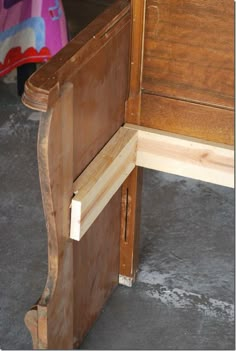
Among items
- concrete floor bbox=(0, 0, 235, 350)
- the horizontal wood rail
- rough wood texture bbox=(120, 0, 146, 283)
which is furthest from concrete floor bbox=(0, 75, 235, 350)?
the horizontal wood rail

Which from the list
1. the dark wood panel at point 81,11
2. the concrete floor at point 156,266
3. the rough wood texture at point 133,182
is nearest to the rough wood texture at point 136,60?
the rough wood texture at point 133,182

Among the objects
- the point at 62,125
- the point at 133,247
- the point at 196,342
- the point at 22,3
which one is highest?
the point at 62,125

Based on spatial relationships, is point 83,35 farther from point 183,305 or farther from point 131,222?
point 183,305

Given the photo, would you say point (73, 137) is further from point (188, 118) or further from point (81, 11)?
point (81, 11)

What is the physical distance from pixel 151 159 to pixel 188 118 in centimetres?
17

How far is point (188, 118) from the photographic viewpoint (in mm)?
2311

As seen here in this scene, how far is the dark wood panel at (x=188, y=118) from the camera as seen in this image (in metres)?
2.28

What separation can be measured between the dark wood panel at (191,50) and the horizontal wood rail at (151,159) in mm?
129

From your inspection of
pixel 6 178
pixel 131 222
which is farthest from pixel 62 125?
pixel 6 178

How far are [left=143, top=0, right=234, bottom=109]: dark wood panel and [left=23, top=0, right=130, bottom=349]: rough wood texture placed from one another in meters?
0.08

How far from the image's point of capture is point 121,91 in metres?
2.28

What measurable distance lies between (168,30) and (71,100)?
433mm

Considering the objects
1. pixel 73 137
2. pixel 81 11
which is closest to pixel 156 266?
pixel 73 137

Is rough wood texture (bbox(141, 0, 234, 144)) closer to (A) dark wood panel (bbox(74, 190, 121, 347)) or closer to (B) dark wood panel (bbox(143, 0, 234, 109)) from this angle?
(B) dark wood panel (bbox(143, 0, 234, 109))
